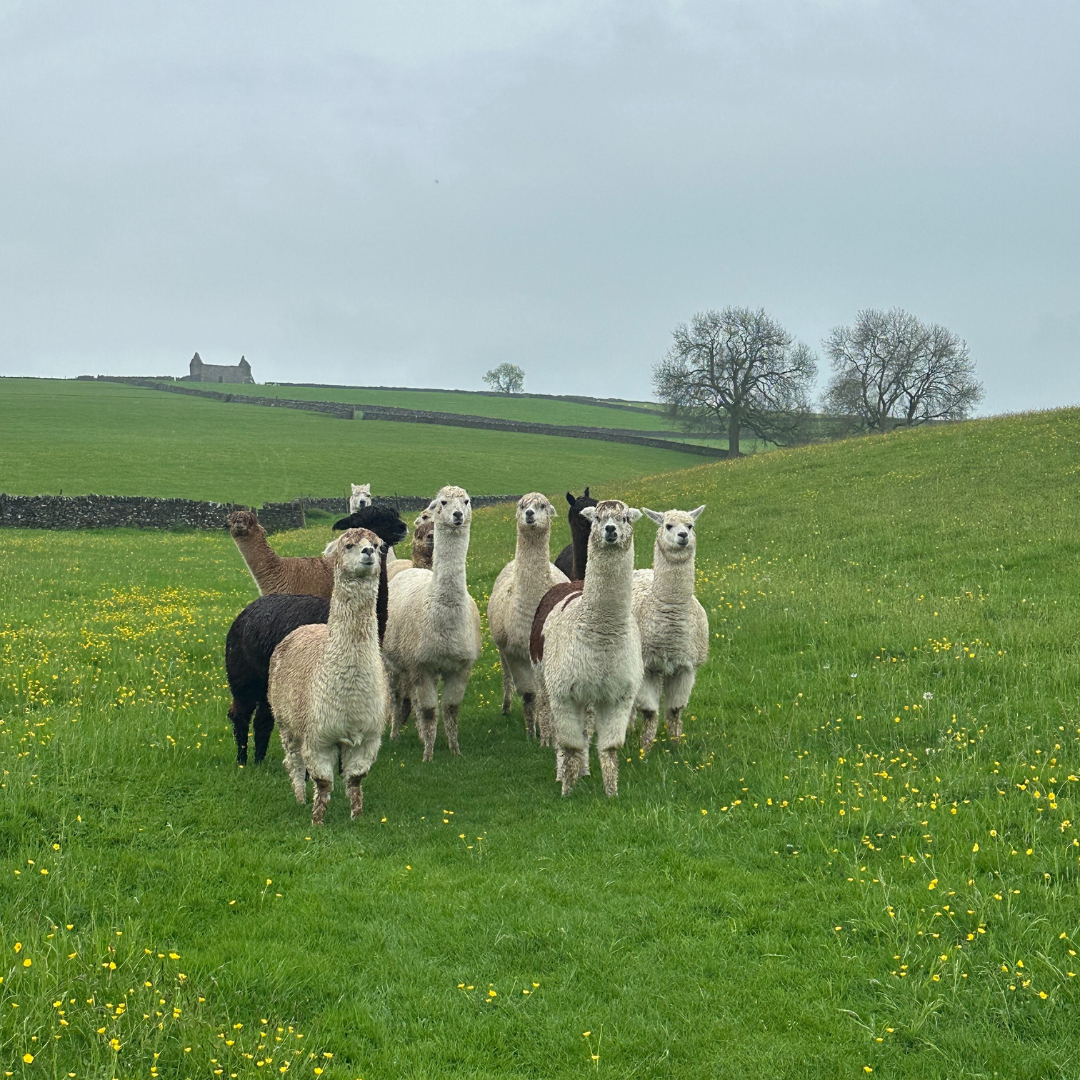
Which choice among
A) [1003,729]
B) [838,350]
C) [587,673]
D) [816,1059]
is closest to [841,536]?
[1003,729]

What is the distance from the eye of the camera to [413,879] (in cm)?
621

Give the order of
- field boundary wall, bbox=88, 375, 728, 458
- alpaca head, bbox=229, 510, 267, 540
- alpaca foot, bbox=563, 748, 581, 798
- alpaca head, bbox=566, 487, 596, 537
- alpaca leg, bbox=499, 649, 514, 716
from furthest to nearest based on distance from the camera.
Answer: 1. field boundary wall, bbox=88, 375, 728, 458
2. alpaca head, bbox=229, 510, 267, 540
3. alpaca leg, bbox=499, 649, 514, 716
4. alpaca head, bbox=566, 487, 596, 537
5. alpaca foot, bbox=563, 748, 581, 798

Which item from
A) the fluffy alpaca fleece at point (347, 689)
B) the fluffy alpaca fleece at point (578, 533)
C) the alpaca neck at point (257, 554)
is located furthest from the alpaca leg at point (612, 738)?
the alpaca neck at point (257, 554)

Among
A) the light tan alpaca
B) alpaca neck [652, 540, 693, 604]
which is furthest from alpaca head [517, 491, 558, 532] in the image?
the light tan alpaca

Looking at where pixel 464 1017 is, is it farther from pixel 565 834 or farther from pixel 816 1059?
pixel 565 834

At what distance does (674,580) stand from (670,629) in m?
0.48

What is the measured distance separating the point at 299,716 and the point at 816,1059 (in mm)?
4400

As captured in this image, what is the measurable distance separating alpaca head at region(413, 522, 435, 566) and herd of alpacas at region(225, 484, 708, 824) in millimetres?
774

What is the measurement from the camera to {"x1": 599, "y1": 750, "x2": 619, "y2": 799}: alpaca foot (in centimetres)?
766

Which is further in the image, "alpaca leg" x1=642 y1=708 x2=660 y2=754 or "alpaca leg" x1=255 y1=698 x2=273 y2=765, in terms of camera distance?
"alpaca leg" x1=642 y1=708 x2=660 y2=754

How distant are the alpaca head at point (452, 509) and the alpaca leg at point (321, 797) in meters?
2.98

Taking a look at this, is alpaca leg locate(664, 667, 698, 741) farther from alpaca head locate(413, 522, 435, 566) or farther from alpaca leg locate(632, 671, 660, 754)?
alpaca head locate(413, 522, 435, 566)

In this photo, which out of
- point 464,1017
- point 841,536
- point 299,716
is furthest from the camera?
point 841,536

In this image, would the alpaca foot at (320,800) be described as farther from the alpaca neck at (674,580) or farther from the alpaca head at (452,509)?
the alpaca neck at (674,580)
